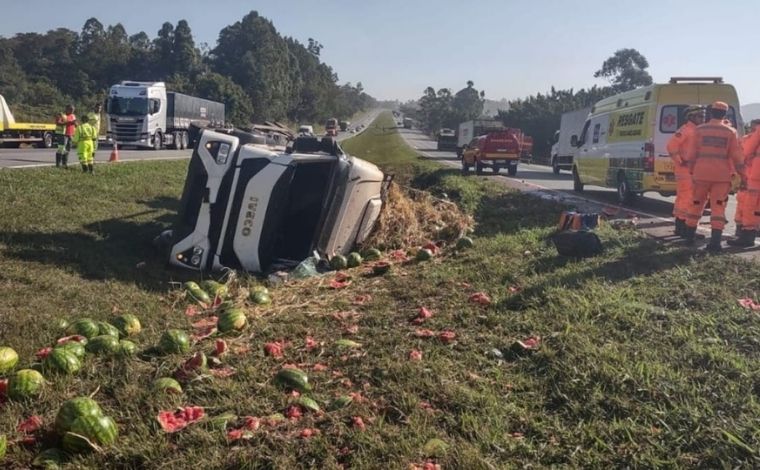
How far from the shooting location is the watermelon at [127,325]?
219 inches

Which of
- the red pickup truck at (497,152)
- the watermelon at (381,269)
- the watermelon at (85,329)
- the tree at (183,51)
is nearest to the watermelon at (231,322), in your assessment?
the watermelon at (85,329)

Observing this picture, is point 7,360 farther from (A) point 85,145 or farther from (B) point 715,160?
(A) point 85,145

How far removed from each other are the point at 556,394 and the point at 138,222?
963 centimetres

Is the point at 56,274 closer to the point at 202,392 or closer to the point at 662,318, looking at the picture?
the point at 202,392

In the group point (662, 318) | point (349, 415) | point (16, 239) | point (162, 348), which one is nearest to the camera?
point (349, 415)

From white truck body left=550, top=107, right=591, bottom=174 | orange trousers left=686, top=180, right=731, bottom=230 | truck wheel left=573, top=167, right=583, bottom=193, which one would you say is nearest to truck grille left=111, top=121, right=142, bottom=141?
white truck body left=550, top=107, right=591, bottom=174

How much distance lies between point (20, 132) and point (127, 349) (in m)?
29.9

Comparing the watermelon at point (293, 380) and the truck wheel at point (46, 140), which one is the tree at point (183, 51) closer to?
the truck wheel at point (46, 140)

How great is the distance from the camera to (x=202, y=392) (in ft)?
14.0

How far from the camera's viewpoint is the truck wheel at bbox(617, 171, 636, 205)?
15.1m

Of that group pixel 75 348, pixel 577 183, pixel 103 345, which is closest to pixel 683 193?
pixel 103 345

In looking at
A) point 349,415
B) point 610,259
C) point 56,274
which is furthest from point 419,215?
point 349,415

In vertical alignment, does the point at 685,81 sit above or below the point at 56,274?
above

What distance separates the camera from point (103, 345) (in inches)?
194
